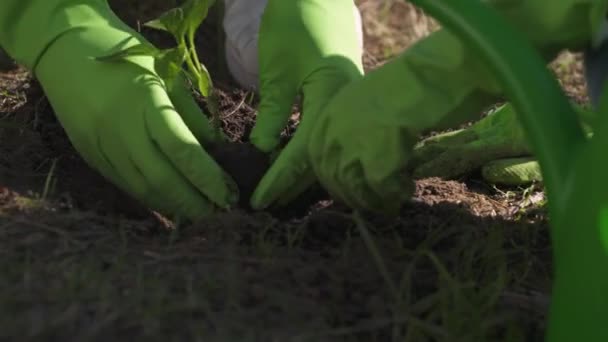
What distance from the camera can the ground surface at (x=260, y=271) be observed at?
3.14ft

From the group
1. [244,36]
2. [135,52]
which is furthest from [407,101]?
[244,36]

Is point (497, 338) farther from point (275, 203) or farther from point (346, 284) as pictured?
point (275, 203)

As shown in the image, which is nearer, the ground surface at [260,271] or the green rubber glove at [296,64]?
the ground surface at [260,271]

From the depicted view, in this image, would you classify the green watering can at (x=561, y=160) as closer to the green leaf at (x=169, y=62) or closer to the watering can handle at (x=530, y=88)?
the watering can handle at (x=530, y=88)

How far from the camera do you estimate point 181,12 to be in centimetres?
131

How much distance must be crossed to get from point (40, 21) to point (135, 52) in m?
0.21

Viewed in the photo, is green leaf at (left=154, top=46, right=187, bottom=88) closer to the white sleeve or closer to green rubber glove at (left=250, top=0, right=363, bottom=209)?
green rubber glove at (left=250, top=0, right=363, bottom=209)

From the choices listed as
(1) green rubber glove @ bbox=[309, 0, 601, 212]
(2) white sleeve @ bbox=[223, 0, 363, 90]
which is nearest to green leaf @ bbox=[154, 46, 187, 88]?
(1) green rubber glove @ bbox=[309, 0, 601, 212]

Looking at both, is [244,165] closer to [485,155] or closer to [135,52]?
[135,52]

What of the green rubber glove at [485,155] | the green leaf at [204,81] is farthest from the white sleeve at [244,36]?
the green leaf at [204,81]

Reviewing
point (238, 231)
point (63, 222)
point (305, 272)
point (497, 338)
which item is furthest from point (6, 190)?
point (497, 338)

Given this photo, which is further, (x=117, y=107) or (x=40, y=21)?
(x=40, y=21)

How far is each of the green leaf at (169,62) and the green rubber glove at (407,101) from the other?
247 mm

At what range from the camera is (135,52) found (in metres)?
1.33
